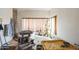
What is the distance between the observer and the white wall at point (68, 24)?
2.09 metres

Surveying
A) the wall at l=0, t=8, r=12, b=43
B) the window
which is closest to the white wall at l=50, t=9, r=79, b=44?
the window

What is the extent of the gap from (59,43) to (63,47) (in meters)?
0.09

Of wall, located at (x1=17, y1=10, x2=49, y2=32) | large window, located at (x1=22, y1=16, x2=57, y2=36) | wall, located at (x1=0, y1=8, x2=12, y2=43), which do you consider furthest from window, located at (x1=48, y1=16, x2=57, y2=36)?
wall, located at (x1=0, y1=8, x2=12, y2=43)

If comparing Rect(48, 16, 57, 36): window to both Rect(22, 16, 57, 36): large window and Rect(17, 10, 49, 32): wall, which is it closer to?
Rect(22, 16, 57, 36): large window

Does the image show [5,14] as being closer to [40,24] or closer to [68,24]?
[40,24]

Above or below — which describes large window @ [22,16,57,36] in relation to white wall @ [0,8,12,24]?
below

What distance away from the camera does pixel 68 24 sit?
2113 mm

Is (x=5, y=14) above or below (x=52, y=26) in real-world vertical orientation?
above

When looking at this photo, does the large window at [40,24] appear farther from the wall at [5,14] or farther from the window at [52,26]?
the wall at [5,14]

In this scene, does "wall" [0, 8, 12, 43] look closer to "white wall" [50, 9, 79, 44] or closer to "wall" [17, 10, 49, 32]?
"wall" [17, 10, 49, 32]

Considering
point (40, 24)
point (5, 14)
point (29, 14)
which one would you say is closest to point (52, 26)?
point (40, 24)

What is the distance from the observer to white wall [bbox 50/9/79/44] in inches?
82.1
